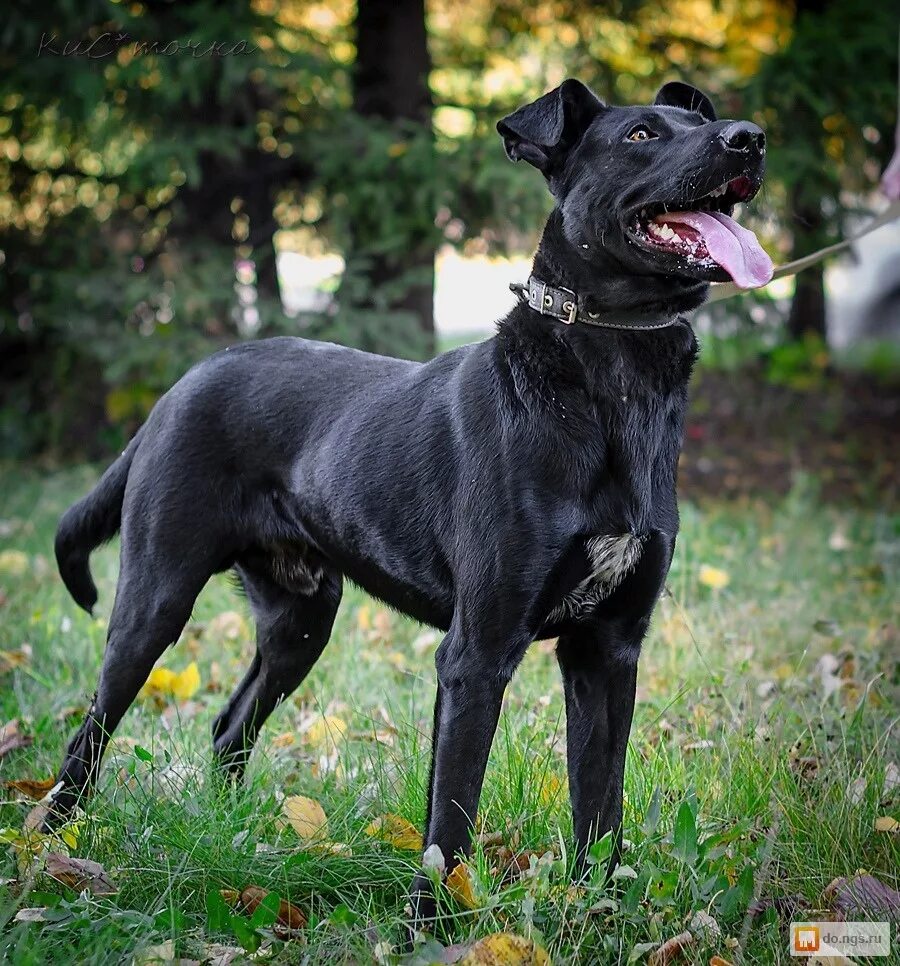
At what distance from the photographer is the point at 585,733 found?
9.61 feet

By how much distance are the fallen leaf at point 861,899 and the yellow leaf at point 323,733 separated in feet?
4.97

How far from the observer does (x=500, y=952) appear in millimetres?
2414

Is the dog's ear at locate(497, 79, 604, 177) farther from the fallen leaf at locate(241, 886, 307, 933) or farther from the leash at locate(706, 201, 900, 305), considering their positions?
the fallen leaf at locate(241, 886, 307, 933)

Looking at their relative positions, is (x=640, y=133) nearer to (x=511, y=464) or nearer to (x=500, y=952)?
(x=511, y=464)

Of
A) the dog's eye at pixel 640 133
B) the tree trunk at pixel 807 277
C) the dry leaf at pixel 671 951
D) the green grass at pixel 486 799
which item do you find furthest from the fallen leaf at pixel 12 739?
the tree trunk at pixel 807 277

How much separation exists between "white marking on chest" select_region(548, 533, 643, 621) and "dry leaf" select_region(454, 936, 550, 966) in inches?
28.8

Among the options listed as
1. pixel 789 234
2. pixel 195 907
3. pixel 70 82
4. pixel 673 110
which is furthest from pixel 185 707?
pixel 789 234

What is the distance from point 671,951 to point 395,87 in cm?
688

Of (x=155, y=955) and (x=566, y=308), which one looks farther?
(x=566, y=308)

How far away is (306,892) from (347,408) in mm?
1293

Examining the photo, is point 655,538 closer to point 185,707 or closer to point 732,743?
point 732,743

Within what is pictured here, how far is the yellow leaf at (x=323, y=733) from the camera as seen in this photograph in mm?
3656

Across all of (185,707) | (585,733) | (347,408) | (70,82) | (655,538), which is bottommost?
(185,707)

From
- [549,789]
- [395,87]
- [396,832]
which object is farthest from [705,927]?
[395,87]
